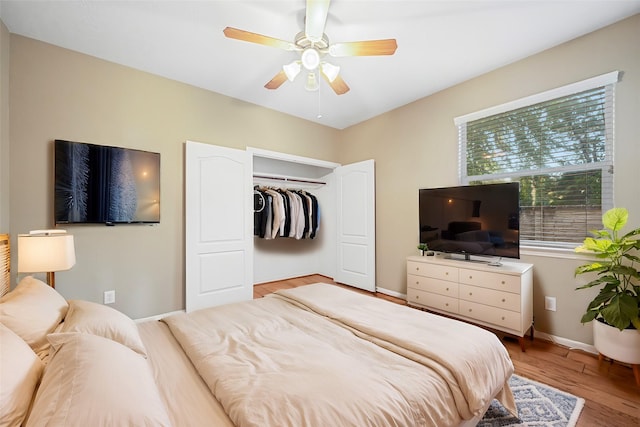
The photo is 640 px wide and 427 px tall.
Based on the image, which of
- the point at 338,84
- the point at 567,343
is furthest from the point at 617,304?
the point at 338,84

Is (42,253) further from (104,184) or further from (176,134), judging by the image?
(176,134)

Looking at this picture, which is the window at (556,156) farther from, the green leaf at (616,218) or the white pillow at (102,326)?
the white pillow at (102,326)

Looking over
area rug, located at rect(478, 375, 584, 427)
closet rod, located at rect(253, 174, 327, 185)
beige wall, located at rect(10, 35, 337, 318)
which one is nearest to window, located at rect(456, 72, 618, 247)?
area rug, located at rect(478, 375, 584, 427)

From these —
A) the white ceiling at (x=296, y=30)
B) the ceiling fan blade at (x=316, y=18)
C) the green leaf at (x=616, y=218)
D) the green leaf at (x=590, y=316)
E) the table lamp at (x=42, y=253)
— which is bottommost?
the green leaf at (x=590, y=316)

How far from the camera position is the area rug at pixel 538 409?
1490 mm

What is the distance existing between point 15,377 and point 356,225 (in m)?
3.77

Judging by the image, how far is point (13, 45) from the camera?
86.7 inches

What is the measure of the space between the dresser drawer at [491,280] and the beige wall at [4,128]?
13.0 ft

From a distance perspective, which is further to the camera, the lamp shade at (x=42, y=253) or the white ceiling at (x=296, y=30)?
the white ceiling at (x=296, y=30)

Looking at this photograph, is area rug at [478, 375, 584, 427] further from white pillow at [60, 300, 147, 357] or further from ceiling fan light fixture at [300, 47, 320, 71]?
ceiling fan light fixture at [300, 47, 320, 71]

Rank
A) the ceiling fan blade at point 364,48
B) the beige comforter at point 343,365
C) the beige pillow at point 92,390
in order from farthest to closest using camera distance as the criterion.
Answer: the ceiling fan blade at point 364,48, the beige comforter at point 343,365, the beige pillow at point 92,390

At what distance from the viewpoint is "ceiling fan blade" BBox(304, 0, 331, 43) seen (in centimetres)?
163

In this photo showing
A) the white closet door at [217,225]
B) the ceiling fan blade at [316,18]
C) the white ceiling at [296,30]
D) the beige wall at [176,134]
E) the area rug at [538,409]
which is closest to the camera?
the area rug at [538,409]

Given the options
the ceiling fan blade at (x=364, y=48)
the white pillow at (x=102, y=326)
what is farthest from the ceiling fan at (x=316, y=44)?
the white pillow at (x=102, y=326)
